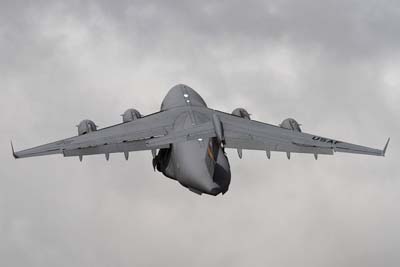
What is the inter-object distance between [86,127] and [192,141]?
8.51 meters

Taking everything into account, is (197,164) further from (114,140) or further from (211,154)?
(114,140)

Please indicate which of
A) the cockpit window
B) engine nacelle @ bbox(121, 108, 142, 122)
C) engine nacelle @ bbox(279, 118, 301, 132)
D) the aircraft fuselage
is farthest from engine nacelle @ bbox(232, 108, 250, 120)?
the cockpit window

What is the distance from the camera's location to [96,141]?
157 feet

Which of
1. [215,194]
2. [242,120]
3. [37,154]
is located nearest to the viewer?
[215,194]

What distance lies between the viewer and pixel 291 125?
51875 millimetres

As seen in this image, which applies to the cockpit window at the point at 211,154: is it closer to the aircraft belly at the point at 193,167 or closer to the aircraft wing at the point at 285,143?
the aircraft belly at the point at 193,167

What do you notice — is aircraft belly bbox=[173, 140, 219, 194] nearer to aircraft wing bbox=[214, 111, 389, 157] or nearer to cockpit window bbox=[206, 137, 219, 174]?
cockpit window bbox=[206, 137, 219, 174]

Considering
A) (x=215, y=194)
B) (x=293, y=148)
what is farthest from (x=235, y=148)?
(x=215, y=194)

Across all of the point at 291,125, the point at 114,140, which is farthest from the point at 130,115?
the point at 291,125

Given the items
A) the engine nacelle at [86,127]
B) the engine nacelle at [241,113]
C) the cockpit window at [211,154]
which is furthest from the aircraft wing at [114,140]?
the engine nacelle at [241,113]

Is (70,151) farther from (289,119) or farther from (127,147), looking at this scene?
(289,119)

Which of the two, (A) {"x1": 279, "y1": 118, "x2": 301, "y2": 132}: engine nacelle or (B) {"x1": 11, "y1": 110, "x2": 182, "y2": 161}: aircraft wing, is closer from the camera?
(B) {"x1": 11, "y1": 110, "x2": 182, "y2": 161}: aircraft wing

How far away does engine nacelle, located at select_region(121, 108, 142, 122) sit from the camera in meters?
52.0

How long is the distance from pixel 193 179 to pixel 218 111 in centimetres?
1040
